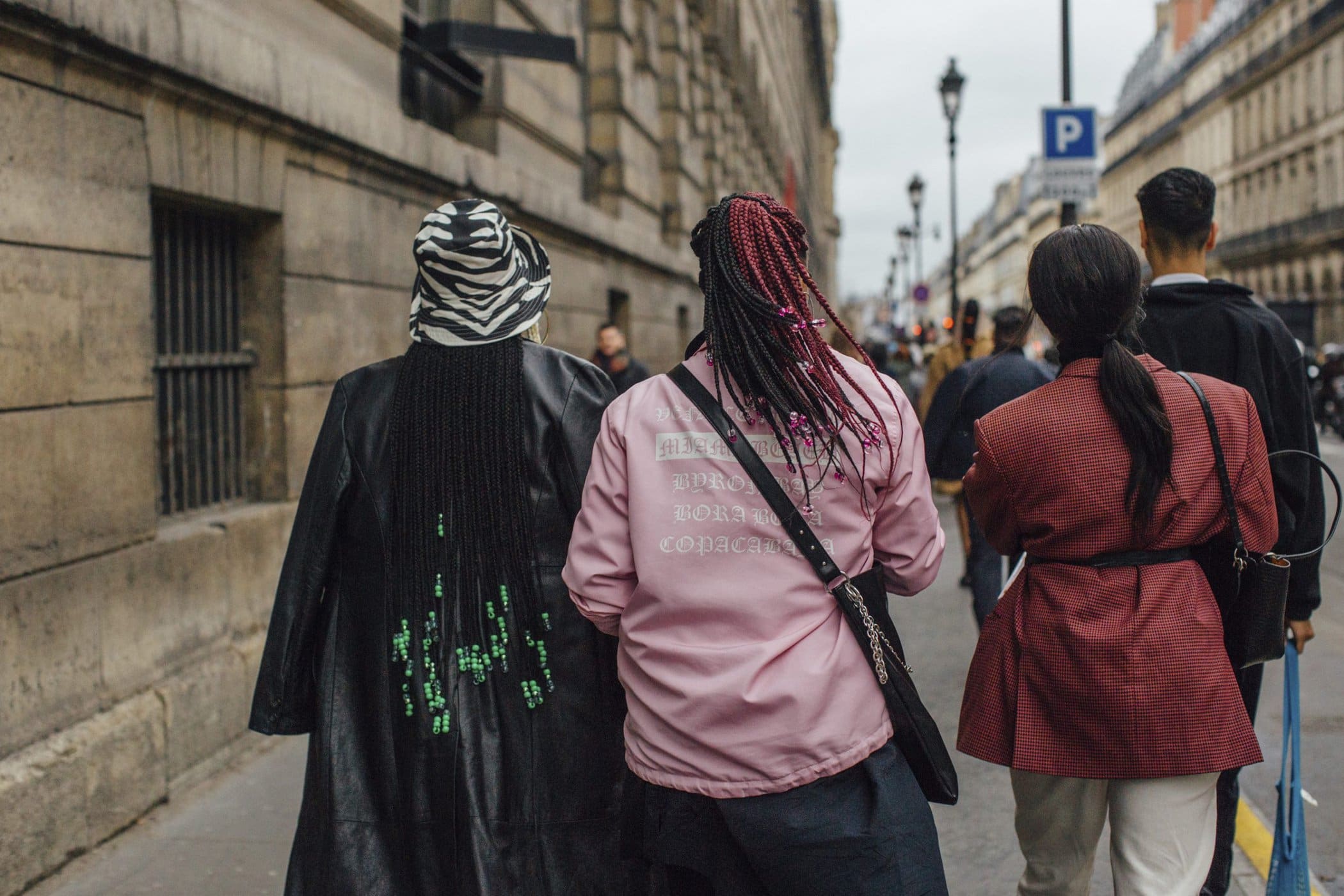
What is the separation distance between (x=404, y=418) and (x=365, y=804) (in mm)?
836

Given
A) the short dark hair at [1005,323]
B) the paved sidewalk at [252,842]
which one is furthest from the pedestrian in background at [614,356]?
the paved sidewalk at [252,842]

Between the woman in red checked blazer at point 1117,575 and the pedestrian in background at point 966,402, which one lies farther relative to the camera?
the pedestrian in background at point 966,402

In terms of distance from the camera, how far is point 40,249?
4312 millimetres

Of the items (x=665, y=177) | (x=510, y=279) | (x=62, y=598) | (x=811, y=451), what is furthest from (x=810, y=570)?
(x=665, y=177)

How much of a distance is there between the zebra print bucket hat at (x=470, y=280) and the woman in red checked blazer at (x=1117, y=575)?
3.50 feet

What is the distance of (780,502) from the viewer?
7.20 feet

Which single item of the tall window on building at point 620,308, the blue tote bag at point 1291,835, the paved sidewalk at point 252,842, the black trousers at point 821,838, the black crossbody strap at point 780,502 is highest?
the tall window on building at point 620,308

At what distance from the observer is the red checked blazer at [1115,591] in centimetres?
254

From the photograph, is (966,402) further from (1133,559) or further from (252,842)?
(252,842)

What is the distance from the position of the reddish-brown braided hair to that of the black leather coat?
0.61m

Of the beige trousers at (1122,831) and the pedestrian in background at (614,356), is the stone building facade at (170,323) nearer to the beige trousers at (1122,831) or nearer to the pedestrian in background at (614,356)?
the pedestrian in background at (614,356)

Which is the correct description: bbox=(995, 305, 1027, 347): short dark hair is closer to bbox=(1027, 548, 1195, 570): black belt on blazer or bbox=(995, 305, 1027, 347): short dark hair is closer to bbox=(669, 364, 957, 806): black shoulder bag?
bbox=(1027, 548, 1195, 570): black belt on blazer

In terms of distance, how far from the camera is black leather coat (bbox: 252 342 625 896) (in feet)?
8.84

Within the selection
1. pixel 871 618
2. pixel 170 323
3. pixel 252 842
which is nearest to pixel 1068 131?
pixel 170 323
